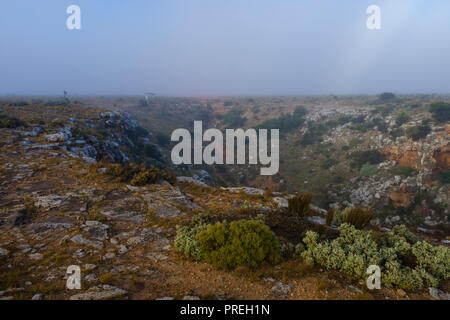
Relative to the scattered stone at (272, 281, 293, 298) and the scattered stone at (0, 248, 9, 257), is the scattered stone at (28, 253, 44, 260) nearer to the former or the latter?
the scattered stone at (0, 248, 9, 257)

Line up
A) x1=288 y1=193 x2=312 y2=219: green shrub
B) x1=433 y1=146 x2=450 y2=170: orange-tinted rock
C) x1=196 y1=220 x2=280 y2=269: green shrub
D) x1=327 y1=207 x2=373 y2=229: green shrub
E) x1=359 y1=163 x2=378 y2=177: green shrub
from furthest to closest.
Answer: x1=359 y1=163 x2=378 y2=177: green shrub, x1=433 y1=146 x2=450 y2=170: orange-tinted rock, x1=288 y1=193 x2=312 y2=219: green shrub, x1=327 y1=207 x2=373 y2=229: green shrub, x1=196 y1=220 x2=280 y2=269: green shrub

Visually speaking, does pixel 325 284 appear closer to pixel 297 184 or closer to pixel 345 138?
pixel 297 184

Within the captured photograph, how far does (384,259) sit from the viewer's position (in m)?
3.96

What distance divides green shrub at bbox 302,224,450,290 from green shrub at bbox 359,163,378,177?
57.0ft

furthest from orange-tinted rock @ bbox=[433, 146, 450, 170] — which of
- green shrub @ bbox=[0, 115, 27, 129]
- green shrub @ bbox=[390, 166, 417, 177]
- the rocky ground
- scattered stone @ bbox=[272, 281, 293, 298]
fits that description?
green shrub @ bbox=[0, 115, 27, 129]

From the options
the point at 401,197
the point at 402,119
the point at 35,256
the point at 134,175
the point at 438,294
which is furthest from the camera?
the point at 402,119

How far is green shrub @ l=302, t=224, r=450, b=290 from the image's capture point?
343cm

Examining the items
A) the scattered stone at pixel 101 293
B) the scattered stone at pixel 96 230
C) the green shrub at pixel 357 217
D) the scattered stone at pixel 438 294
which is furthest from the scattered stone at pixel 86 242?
the green shrub at pixel 357 217

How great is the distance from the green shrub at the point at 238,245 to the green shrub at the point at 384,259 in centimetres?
67

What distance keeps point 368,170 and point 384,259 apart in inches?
738

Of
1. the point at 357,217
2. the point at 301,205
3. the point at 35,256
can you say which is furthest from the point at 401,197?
the point at 35,256

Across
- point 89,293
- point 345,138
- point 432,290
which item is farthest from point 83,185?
point 345,138

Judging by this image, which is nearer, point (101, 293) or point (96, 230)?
point (101, 293)

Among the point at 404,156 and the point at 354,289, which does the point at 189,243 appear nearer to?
the point at 354,289
